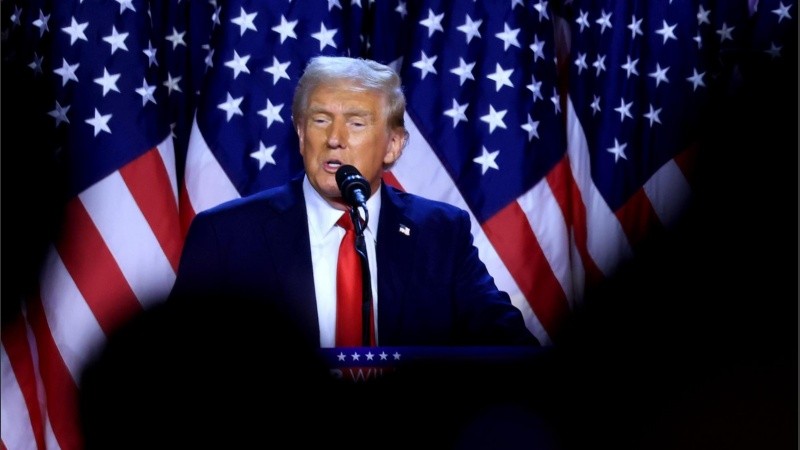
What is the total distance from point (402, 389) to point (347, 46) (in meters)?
1.90

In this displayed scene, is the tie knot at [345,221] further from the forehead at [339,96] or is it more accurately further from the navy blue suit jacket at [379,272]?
the forehead at [339,96]

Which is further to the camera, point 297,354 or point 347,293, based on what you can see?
point 347,293

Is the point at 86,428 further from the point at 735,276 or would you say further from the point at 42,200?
the point at 735,276

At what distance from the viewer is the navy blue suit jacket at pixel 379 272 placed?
7.03 ft

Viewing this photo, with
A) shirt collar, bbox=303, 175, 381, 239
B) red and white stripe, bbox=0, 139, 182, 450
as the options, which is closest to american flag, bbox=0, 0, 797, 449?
red and white stripe, bbox=0, 139, 182, 450

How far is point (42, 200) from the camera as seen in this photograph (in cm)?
274

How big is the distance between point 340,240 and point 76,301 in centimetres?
98

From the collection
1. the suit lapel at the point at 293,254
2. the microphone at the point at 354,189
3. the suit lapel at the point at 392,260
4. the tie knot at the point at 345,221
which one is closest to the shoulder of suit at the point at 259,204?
the suit lapel at the point at 293,254

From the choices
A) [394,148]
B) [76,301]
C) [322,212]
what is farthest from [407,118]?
[76,301]

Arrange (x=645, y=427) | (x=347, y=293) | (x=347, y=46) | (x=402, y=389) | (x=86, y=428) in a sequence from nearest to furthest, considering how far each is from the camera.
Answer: (x=645, y=427), (x=402, y=389), (x=86, y=428), (x=347, y=293), (x=347, y=46)

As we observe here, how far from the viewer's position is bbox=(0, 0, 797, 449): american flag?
9.02ft

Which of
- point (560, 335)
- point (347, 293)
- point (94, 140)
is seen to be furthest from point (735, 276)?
point (94, 140)

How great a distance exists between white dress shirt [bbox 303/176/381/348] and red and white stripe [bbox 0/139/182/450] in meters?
0.72

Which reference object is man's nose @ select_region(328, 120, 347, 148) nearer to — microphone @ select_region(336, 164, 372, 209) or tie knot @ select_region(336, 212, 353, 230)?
tie knot @ select_region(336, 212, 353, 230)
